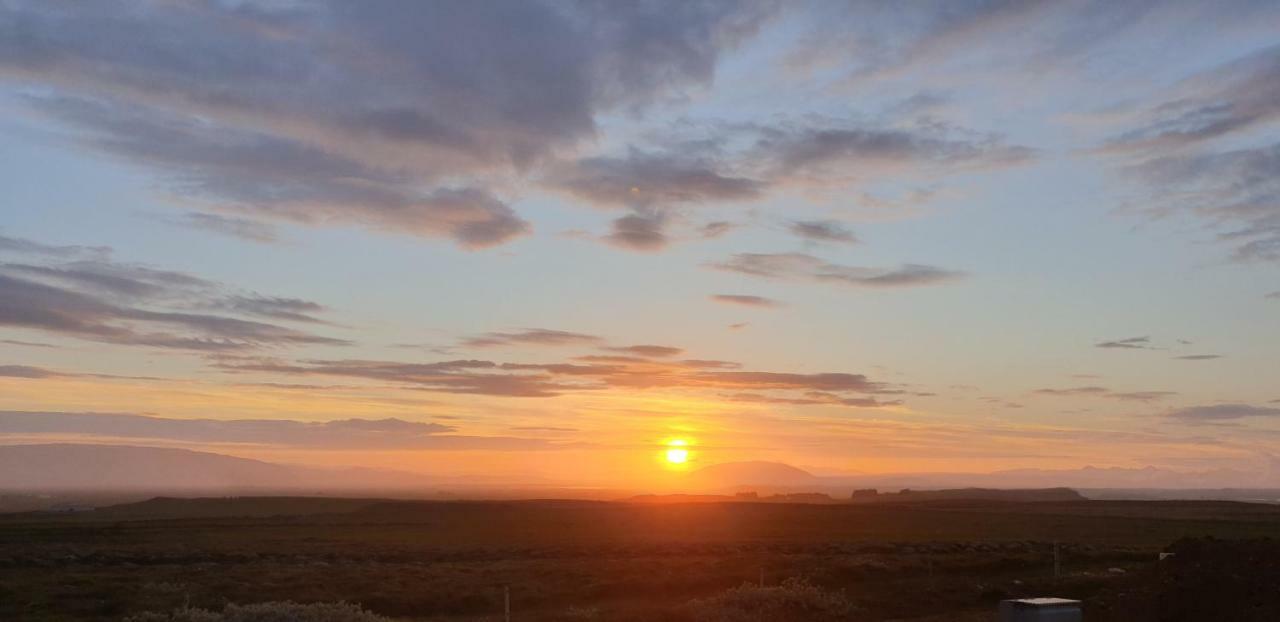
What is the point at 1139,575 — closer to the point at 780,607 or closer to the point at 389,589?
the point at 780,607

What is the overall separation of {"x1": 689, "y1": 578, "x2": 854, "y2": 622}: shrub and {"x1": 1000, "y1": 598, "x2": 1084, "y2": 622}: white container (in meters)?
7.02

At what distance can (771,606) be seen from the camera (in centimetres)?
2339

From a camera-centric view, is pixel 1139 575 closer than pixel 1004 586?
Yes

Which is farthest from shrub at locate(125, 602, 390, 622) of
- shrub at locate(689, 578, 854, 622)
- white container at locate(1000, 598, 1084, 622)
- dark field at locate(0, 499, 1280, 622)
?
white container at locate(1000, 598, 1084, 622)

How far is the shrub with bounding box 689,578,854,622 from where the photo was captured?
22.7 meters

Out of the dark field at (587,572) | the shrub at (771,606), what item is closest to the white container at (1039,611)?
the dark field at (587,572)

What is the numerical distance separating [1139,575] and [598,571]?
17569 mm

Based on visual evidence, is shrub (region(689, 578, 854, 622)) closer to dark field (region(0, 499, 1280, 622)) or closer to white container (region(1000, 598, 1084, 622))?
dark field (region(0, 499, 1280, 622))

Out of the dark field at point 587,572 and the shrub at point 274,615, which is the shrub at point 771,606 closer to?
the dark field at point 587,572

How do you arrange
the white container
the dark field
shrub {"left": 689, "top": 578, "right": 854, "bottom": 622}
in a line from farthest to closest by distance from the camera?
1. the dark field
2. shrub {"left": 689, "top": 578, "right": 854, "bottom": 622}
3. the white container

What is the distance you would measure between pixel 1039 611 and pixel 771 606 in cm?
809

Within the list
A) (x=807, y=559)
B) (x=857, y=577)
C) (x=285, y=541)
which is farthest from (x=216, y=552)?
(x=857, y=577)

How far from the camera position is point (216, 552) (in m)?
48.5

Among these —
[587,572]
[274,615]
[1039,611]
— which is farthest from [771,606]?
[587,572]
